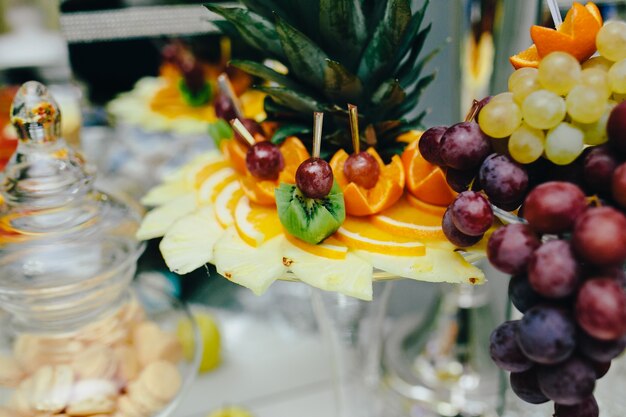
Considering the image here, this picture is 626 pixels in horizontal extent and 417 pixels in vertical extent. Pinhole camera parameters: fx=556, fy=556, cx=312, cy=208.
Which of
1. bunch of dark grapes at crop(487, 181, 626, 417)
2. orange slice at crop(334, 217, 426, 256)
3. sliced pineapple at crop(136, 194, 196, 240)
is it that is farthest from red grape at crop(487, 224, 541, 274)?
sliced pineapple at crop(136, 194, 196, 240)

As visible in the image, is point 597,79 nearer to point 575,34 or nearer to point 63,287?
point 575,34

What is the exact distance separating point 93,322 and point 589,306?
1.79 ft

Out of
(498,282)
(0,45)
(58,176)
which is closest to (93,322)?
(58,176)

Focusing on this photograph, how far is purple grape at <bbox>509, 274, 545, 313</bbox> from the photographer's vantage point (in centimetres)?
38

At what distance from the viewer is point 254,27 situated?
548mm

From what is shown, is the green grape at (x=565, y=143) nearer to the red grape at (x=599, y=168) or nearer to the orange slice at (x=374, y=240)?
the red grape at (x=599, y=168)

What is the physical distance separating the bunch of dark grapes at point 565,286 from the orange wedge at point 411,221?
0.11 metres

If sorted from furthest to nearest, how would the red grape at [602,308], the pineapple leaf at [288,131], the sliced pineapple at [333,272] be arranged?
the pineapple leaf at [288,131] < the sliced pineapple at [333,272] < the red grape at [602,308]

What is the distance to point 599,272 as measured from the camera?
0.35 metres

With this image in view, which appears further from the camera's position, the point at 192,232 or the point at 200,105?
the point at 200,105

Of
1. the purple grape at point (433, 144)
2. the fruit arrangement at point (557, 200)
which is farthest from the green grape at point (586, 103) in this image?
the purple grape at point (433, 144)

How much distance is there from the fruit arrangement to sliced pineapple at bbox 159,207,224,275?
0.72 feet

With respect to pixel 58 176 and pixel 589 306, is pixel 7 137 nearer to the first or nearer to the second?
pixel 58 176

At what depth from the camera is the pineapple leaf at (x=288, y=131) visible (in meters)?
0.57
